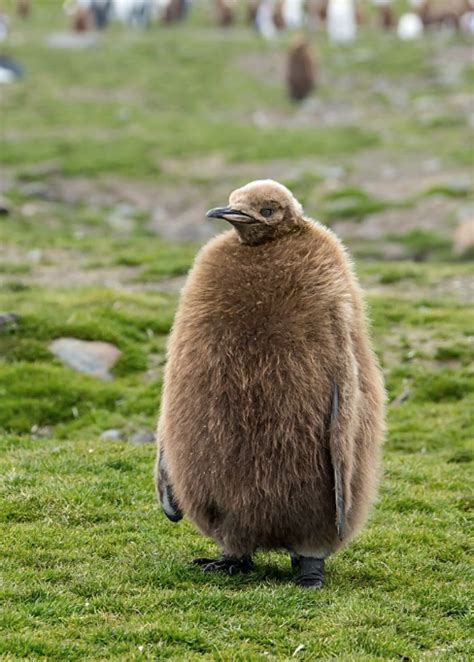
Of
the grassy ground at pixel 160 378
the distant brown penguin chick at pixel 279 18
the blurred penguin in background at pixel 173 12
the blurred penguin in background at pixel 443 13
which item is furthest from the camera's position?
the blurred penguin in background at pixel 173 12

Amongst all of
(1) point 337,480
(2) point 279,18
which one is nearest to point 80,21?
(2) point 279,18

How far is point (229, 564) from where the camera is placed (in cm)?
655

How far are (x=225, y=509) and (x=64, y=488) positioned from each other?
184 cm

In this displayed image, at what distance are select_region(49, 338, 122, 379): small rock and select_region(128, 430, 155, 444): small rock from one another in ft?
4.24

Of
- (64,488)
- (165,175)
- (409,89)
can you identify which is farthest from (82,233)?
(409,89)

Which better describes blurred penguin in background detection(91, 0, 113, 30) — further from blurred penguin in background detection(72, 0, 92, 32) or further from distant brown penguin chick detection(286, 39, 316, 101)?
distant brown penguin chick detection(286, 39, 316, 101)

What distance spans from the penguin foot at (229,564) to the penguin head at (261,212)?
5.99 feet

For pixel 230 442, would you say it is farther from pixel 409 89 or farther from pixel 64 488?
pixel 409 89

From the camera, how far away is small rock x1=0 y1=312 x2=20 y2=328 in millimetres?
11625

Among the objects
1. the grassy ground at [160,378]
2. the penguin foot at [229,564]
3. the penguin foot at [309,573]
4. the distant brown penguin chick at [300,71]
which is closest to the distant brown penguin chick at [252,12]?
the distant brown penguin chick at [300,71]

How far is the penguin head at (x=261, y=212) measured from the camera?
6312mm

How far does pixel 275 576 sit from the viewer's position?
6570 mm

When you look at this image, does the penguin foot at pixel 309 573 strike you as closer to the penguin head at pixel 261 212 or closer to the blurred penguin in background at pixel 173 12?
the penguin head at pixel 261 212

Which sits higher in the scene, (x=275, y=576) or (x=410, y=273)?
(x=275, y=576)
